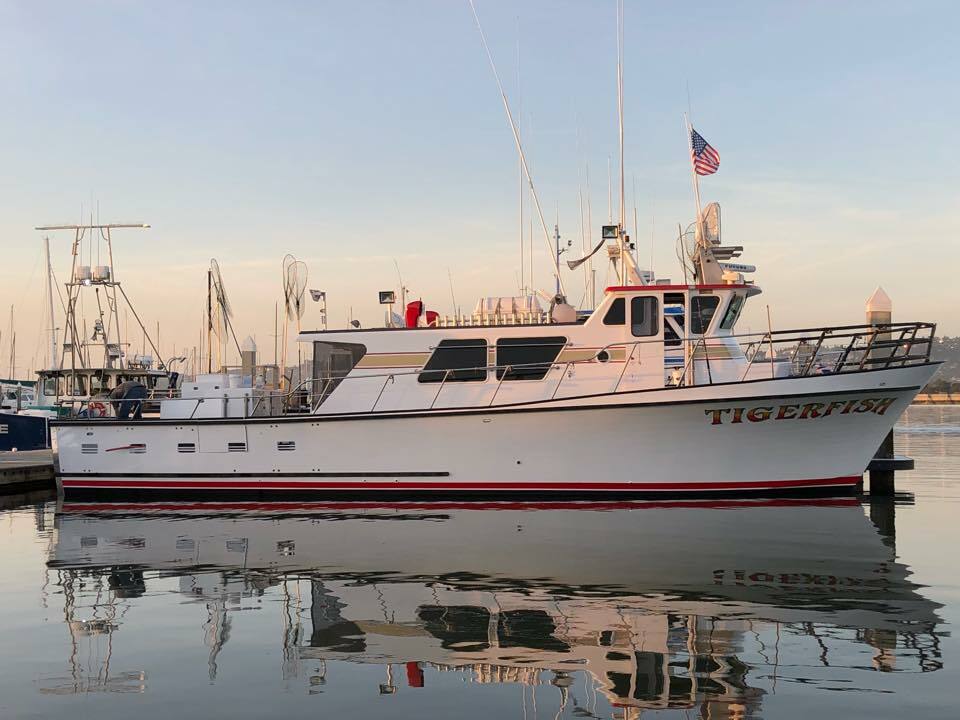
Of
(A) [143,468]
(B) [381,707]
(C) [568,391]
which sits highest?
(C) [568,391]

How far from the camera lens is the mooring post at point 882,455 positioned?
17828 millimetres

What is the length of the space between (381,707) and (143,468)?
551 inches

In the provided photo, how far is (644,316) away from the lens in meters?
17.0

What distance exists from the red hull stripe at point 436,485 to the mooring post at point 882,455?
4.67 feet

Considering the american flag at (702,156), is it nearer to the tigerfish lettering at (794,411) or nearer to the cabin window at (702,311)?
the cabin window at (702,311)

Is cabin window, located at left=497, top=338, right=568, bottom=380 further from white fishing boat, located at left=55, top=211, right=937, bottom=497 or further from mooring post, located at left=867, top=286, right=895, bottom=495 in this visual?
mooring post, located at left=867, top=286, right=895, bottom=495

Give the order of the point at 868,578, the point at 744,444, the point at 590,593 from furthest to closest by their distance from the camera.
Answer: the point at 744,444 → the point at 868,578 → the point at 590,593

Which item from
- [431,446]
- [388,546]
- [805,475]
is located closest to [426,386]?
[431,446]

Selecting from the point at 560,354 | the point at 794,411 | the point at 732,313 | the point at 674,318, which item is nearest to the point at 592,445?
the point at 560,354

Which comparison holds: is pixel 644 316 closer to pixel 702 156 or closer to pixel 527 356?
pixel 527 356

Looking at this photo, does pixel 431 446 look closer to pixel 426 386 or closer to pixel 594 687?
pixel 426 386

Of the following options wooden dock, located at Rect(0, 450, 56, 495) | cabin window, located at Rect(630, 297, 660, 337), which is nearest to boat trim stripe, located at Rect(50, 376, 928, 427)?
cabin window, located at Rect(630, 297, 660, 337)

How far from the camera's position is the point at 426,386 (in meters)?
17.5

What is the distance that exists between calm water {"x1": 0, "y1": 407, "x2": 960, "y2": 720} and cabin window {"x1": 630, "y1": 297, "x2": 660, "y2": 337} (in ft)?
11.7
